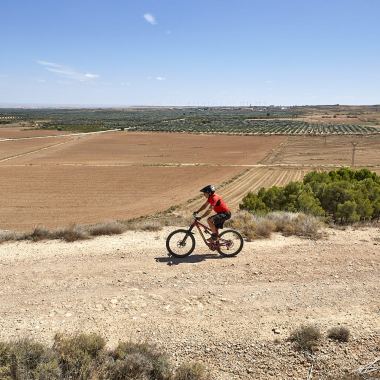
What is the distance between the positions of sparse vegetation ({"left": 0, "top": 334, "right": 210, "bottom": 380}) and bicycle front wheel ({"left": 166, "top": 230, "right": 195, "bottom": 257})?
390 centimetres

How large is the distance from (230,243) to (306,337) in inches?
149

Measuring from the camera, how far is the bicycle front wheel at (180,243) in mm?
10109

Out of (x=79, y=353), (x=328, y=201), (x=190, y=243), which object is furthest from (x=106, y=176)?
(x=79, y=353)

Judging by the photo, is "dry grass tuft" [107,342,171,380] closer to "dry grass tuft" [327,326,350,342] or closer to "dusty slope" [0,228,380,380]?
"dusty slope" [0,228,380,380]

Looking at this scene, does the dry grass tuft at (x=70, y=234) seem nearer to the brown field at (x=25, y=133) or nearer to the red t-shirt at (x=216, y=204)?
the red t-shirt at (x=216, y=204)

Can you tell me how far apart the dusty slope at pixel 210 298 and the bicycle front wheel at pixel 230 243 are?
0.75 feet

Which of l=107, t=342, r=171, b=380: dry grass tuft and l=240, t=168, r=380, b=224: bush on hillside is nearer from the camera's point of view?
l=107, t=342, r=171, b=380: dry grass tuft

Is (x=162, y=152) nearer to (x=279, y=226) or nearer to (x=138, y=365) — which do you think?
(x=279, y=226)

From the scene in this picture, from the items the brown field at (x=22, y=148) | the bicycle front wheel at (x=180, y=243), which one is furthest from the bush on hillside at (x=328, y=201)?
the brown field at (x=22, y=148)

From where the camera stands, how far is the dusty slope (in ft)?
21.5

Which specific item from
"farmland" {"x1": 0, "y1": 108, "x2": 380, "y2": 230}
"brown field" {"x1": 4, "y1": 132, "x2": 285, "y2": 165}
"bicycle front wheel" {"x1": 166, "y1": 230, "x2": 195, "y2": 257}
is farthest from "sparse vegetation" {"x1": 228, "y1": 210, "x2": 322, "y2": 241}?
"brown field" {"x1": 4, "y1": 132, "x2": 285, "y2": 165}

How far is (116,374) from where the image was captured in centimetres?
598

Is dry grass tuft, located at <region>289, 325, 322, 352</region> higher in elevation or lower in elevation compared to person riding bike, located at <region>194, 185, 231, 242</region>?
lower

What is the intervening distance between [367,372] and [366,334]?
971 mm
